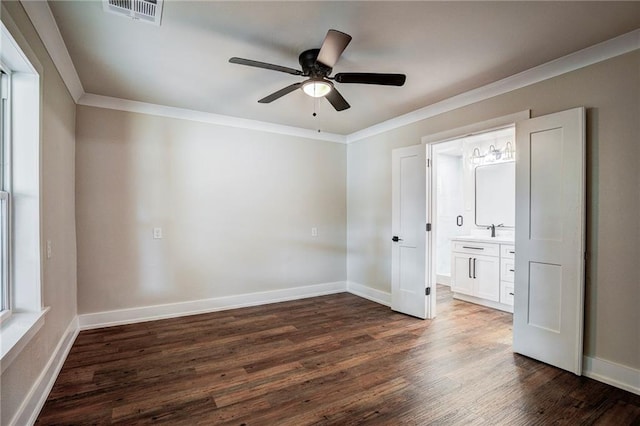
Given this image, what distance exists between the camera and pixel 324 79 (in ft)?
7.99

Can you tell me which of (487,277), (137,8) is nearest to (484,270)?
(487,277)

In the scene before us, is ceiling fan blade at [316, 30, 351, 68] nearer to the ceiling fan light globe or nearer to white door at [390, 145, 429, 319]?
the ceiling fan light globe

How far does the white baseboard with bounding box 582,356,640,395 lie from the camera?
224 centimetres

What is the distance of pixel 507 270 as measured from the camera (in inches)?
163

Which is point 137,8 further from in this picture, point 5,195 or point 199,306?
point 199,306

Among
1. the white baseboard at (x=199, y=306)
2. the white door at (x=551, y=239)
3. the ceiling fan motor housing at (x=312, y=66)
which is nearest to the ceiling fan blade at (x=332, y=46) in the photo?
→ the ceiling fan motor housing at (x=312, y=66)

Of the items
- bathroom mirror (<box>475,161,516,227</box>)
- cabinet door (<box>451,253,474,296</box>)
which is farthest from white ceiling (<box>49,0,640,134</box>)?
cabinet door (<box>451,253,474,296</box>)

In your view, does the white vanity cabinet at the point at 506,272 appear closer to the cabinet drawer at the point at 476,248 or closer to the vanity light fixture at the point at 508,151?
the cabinet drawer at the point at 476,248

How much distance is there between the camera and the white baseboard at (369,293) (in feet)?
14.5

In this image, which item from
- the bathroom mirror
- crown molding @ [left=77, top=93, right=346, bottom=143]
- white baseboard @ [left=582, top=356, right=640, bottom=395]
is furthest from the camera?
the bathroom mirror

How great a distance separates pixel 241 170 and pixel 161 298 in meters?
1.88

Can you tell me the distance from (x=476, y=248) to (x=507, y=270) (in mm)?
509

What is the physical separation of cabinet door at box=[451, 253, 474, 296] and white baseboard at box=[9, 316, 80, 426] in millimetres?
4731

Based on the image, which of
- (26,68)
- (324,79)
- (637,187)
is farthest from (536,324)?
(26,68)
